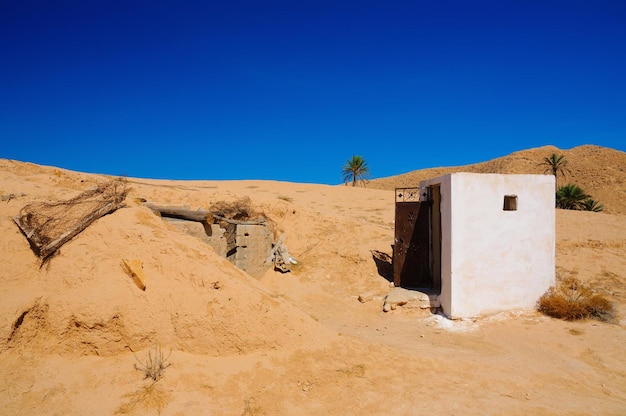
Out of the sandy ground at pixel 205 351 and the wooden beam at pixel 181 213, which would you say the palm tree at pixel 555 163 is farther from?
the wooden beam at pixel 181 213

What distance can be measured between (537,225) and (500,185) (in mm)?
1546

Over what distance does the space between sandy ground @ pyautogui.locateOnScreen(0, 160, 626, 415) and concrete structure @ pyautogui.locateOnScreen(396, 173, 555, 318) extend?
60.6 inches

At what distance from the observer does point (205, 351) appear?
5473 mm

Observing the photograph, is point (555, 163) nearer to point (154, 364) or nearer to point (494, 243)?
point (494, 243)

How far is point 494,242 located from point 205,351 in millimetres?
7784

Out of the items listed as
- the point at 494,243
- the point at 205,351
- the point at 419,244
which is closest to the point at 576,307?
the point at 494,243

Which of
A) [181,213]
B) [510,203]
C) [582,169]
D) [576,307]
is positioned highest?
[582,169]

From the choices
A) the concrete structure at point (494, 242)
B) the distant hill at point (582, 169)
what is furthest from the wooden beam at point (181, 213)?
the distant hill at point (582, 169)

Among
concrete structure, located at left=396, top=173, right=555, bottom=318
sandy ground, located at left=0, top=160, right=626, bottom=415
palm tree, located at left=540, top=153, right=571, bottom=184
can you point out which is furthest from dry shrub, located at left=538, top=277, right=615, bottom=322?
palm tree, located at left=540, top=153, right=571, bottom=184

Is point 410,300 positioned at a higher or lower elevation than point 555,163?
lower

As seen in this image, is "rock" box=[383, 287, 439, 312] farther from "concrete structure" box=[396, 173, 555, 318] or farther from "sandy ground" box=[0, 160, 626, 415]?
"sandy ground" box=[0, 160, 626, 415]

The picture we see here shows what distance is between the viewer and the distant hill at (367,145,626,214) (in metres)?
41.1

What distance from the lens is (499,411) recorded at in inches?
207

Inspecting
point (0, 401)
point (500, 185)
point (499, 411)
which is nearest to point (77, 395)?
point (0, 401)
